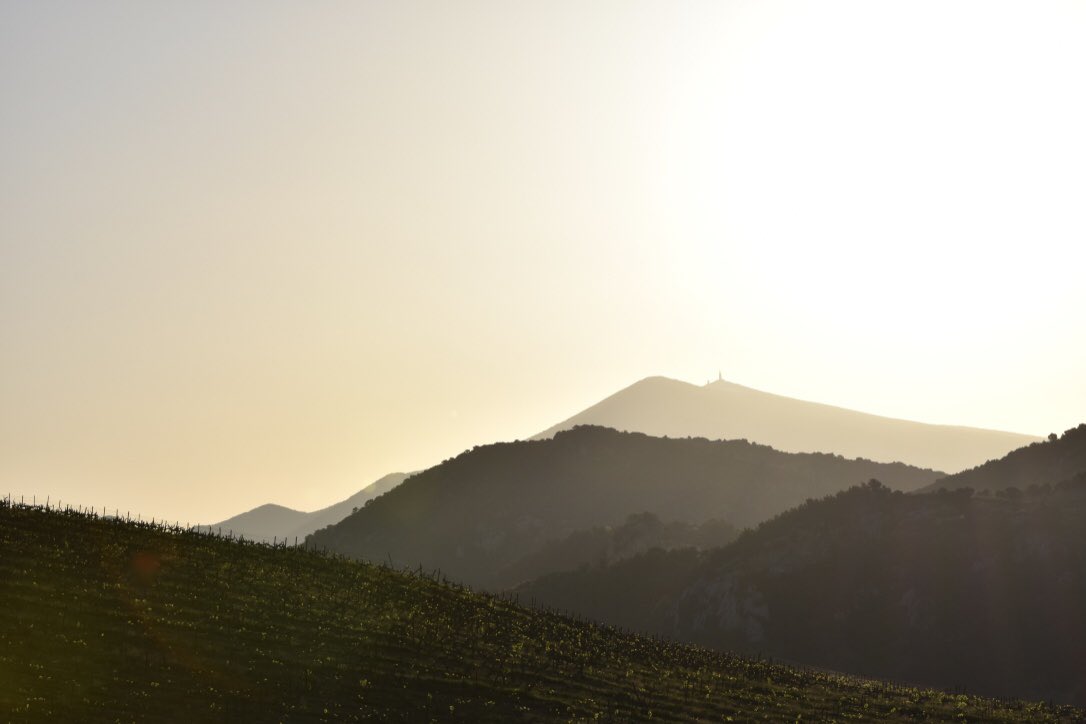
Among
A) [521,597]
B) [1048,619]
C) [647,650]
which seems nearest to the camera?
[647,650]

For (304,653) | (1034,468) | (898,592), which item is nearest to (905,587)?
(898,592)

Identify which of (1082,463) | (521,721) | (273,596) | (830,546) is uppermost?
(1082,463)

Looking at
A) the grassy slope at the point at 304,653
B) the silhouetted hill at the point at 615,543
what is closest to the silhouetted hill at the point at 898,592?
the silhouetted hill at the point at 615,543

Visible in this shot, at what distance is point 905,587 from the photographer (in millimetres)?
132000

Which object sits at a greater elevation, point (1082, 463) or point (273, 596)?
point (1082, 463)

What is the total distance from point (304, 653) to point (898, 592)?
99637 mm

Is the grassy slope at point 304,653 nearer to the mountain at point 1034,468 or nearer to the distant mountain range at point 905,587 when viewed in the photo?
the distant mountain range at point 905,587

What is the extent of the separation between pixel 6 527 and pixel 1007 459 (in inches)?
6040

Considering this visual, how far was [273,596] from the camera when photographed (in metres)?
61.5

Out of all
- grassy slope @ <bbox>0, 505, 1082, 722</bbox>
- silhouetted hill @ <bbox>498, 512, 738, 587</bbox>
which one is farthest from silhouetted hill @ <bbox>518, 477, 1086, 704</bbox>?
grassy slope @ <bbox>0, 505, 1082, 722</bbox>

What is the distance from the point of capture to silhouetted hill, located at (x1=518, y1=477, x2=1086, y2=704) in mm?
116000

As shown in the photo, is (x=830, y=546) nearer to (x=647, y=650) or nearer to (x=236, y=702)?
(x=647, y=650)

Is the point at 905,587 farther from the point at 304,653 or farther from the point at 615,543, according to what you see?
the point at 304,653

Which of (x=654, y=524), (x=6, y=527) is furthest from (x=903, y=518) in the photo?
(x=6, y=527)
